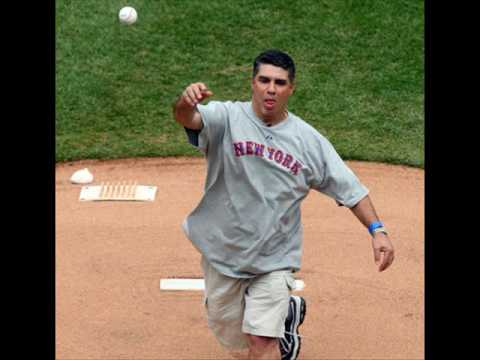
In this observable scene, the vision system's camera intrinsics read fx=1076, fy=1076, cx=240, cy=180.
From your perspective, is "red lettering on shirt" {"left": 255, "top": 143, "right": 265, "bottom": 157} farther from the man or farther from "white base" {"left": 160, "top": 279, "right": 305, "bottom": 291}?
"white base" {"left": 160, "top": 279, "right": 305, "bottom": 291}

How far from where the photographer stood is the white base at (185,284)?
28.7 feet

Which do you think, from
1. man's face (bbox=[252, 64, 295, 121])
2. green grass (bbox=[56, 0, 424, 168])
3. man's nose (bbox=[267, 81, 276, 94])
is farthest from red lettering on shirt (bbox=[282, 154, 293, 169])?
green grass (bbox=[56, 0, 424, 168])

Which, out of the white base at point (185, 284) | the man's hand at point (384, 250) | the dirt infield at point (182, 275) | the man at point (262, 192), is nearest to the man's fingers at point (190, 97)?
the man at point (262, 192)

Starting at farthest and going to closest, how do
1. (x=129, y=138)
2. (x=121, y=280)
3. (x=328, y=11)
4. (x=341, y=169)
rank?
(x=328, y=11) < (x=129, y=138) < (x=121, y=280) < (x=341, y=169)

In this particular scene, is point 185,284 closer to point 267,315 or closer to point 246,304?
point 246,304

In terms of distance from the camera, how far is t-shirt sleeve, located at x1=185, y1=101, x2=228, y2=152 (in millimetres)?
6617

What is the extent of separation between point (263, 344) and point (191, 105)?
1614mm

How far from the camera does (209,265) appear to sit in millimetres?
7000

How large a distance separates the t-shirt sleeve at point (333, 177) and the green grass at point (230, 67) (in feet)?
16.3

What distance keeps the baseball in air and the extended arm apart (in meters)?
7.76

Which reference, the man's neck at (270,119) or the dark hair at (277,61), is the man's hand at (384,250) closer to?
the man's neck at (270,119)

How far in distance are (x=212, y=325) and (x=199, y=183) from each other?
12.8ft

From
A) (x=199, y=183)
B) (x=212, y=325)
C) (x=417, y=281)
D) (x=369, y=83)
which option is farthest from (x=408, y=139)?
(x=212, y=325)

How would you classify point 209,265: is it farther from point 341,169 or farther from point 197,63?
point 197,63
